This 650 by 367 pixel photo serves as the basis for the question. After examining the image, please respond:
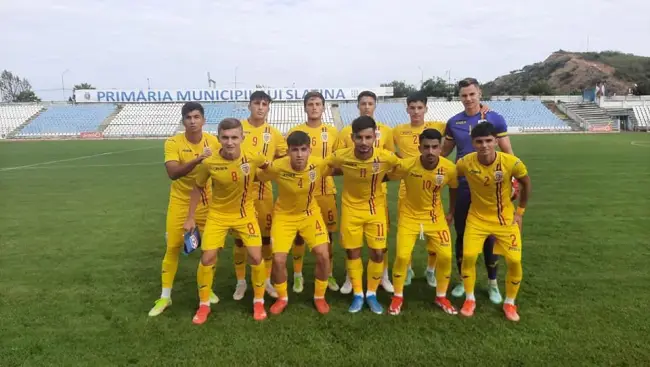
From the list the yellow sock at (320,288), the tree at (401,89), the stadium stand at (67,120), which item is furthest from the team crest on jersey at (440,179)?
the tree at (401,89)

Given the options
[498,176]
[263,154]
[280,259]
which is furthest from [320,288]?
[498,176]

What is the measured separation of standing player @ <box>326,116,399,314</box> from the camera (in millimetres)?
4754

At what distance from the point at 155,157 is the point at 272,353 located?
810 inches

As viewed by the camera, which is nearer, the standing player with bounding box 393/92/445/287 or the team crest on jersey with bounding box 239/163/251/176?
the team crest on jersey with bounding box 239/163/251/176

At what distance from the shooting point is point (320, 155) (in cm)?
550

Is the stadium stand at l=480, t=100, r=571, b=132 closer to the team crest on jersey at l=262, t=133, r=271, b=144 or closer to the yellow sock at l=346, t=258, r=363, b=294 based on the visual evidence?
the team crest on jersey at l=262, t=133, r=271, b=144

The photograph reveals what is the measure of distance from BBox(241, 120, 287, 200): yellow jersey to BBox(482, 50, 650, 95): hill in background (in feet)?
299

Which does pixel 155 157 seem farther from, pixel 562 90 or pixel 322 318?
pixel 562 90

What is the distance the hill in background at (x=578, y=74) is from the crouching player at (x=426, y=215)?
9106 cm

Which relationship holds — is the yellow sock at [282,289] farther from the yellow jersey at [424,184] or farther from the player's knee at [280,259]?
the yellow jersey at [424,184]

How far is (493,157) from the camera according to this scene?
4.48 m

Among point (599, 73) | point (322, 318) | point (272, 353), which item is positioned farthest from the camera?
point (599, 73)

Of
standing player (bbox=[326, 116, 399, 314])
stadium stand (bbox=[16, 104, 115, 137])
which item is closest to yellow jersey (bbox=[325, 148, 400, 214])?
standing player (bbox=[326, 116, 399, 314])

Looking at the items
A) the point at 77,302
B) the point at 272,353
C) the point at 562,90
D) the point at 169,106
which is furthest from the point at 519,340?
the point at 562,90
